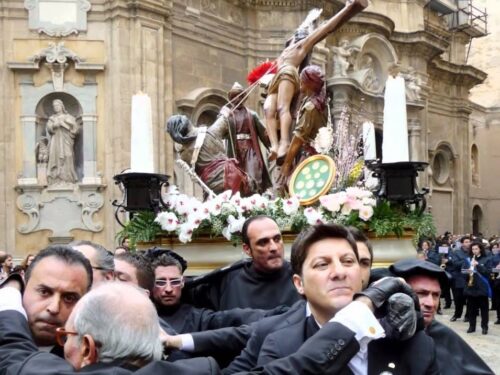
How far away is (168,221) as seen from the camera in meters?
6.92

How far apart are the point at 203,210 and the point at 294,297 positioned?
2153 mm

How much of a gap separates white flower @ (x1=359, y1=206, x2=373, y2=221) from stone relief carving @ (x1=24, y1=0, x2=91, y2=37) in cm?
1315

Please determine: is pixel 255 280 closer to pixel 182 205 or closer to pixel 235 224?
pixel 235 224

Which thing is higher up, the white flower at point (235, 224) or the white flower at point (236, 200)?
the white flower at point (236, 200)

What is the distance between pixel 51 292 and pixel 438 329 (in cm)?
182

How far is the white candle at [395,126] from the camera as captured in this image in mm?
7043

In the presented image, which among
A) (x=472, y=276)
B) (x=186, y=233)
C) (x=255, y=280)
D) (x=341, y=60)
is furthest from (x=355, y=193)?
(x=341, y=60)

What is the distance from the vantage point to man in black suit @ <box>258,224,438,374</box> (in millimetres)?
2699

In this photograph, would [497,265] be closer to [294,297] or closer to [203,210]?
[203,210]

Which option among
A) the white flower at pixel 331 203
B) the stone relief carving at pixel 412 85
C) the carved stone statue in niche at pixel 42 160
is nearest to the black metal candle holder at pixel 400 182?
the white flower at pixel 331 203

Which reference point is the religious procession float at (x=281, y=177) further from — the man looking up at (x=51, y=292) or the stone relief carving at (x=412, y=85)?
the stone relief carving at (x=412, y=85)

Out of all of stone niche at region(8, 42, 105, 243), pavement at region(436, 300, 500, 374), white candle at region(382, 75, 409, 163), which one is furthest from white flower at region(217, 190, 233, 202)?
stone niche at region(8, 42, 105, 243)

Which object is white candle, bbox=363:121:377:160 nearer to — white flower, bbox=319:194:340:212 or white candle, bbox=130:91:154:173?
white flower, bbox=319:194:340:212

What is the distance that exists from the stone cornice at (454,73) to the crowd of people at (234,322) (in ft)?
98.6
